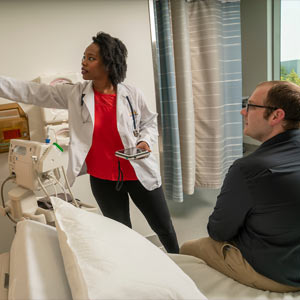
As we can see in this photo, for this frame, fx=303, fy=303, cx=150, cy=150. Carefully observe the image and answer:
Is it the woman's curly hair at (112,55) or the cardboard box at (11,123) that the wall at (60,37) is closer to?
the cardboard box at (11,123)

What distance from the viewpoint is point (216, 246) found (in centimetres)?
115

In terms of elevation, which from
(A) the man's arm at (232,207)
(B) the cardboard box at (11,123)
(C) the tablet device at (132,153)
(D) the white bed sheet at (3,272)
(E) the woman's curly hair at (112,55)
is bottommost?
(D) the white bed sheet at (3,272)

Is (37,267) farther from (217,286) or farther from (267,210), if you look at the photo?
(267,210)

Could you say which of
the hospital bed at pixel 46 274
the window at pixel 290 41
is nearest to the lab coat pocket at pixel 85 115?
the hospital bed at pixel 46 274

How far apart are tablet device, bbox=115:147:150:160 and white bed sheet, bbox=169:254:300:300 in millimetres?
496

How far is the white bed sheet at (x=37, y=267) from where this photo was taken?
71cm

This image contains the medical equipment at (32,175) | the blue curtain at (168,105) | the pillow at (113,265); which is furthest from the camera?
the blue curtain at (168,105)

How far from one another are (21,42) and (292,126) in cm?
155

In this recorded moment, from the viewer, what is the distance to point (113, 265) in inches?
28.7

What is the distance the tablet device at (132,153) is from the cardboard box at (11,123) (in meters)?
0.72

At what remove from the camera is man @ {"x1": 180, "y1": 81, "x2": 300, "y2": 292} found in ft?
3.14

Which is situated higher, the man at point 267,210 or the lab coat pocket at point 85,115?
the lab coat pocket at point 85,115

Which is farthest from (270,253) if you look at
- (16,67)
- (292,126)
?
(16,67)

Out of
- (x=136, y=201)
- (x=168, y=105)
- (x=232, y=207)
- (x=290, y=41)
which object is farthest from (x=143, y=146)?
(x=290, y=41)
